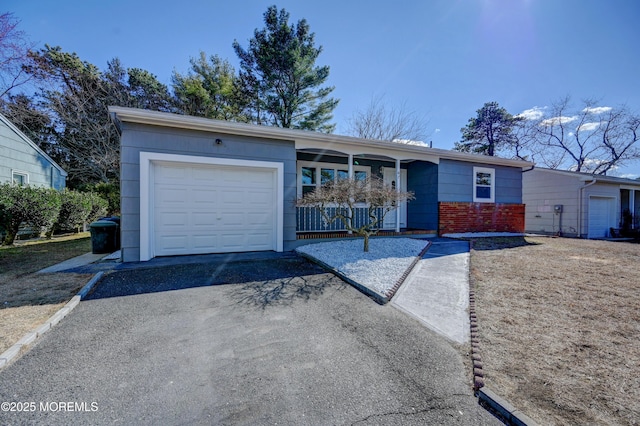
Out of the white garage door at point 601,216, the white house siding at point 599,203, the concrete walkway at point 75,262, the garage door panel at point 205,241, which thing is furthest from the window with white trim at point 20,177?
the white garage door at point 601,216

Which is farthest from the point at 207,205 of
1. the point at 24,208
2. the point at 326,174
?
the point at 24,208

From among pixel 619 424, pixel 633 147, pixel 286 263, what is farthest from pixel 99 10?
pixel 633 147

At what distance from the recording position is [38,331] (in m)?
2.80

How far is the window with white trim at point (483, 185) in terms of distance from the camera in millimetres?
10273

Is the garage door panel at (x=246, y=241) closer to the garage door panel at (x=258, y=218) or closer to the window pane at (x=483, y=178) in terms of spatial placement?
the garage door panel at (x=258, y=218)

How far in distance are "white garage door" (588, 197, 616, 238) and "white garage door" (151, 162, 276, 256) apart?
50.2 ft

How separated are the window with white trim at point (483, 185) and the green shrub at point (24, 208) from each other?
1482 centimetres

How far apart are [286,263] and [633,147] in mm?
27505

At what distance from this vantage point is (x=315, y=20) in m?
16.4

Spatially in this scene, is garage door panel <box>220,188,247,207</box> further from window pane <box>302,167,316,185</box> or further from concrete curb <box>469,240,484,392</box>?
concrete curb <box>469,240,484,392</box>

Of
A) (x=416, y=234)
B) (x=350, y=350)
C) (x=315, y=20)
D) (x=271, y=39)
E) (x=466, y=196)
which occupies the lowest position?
(x=350, y=350)

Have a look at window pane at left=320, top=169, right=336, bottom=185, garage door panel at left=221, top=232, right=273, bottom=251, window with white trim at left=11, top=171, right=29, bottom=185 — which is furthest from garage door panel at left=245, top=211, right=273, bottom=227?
window with white trim at left=11, top=171, right=29, bottom=185

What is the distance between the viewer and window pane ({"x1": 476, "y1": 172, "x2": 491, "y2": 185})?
10.4 m

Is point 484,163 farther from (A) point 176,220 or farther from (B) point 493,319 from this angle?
(A) point 176,220
